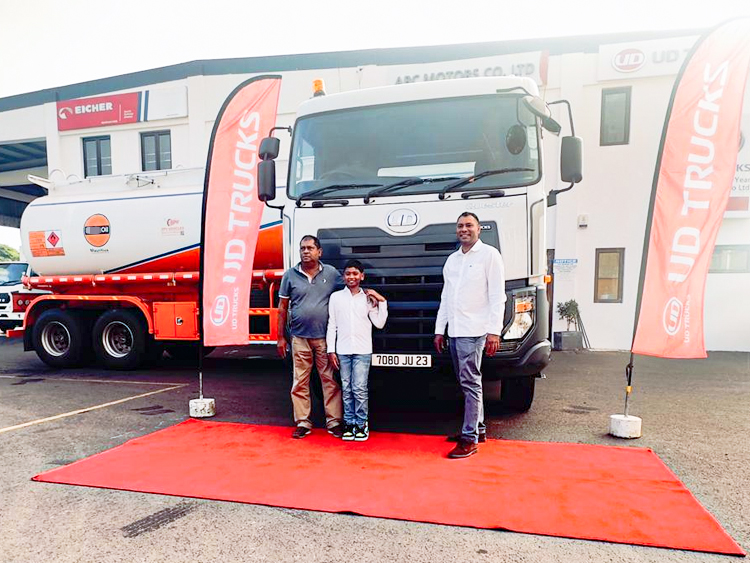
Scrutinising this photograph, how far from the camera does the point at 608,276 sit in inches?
434

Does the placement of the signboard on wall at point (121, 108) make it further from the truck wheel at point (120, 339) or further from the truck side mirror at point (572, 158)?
the truck side mirror at point (572, 158)

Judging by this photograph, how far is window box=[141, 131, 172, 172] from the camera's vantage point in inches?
520

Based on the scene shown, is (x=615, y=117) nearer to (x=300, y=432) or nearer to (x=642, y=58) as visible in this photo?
(x=642, y=58)

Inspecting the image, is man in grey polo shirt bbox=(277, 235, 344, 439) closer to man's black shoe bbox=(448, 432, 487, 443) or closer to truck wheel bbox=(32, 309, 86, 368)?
man's black shoe bbox=(448, 432, 487, 443)

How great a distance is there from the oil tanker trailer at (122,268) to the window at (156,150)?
4.90 m

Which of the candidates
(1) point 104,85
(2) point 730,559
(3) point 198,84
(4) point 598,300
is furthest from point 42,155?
(2) point 730,559

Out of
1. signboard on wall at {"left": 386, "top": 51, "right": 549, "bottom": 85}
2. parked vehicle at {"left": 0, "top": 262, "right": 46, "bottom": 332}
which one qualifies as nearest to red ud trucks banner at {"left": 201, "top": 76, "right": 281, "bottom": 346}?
parked vehicle at {"left": 0, "top": 262, "right": 46, "bottom": 332}

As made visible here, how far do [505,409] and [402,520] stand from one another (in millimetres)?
2681

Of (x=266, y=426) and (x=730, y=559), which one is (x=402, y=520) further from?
(x=266, y=426)

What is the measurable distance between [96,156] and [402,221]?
1285 cm

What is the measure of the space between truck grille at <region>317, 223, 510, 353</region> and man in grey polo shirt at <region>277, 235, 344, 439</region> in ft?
1.13

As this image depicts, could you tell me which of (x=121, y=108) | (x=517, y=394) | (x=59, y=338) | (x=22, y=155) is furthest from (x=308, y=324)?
(x=22, y=155)

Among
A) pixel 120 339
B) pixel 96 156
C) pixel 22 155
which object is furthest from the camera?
pixel 22 155

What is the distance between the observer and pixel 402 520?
9.48 ft
